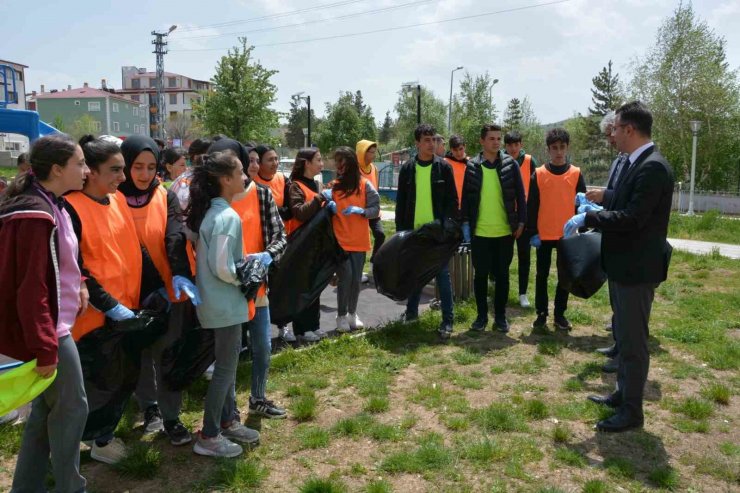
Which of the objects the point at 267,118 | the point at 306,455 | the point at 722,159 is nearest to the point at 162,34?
the point at 267,118

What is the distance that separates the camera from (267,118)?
30.7 m

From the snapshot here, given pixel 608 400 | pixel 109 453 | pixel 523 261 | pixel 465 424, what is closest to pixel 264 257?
pixel 109 453

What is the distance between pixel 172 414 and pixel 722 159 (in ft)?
107

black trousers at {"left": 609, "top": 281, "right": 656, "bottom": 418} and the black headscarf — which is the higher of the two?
the black headscarf

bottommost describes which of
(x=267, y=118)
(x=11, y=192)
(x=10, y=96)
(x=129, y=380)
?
(x=129, y=380)

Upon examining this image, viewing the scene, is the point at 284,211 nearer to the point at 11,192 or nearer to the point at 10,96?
the point at 11,192

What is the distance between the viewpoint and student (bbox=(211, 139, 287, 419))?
397 centimetres

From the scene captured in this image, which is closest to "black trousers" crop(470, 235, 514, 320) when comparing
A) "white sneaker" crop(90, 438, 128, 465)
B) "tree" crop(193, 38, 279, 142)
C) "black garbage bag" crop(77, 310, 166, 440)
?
"black garbage bag" crop(77, 310, 166, 440)

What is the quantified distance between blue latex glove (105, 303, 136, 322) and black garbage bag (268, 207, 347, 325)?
214 centimetres

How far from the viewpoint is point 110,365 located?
3232 millimetres

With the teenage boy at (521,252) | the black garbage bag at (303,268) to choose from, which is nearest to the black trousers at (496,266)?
the teenage boy at (521,252)

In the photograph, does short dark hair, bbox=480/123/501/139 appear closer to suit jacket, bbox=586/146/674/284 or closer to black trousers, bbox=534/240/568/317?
black trousers, bbox=534/240/568/317

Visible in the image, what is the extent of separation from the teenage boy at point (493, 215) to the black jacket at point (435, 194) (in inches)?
10.1

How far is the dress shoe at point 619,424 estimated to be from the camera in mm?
3955
